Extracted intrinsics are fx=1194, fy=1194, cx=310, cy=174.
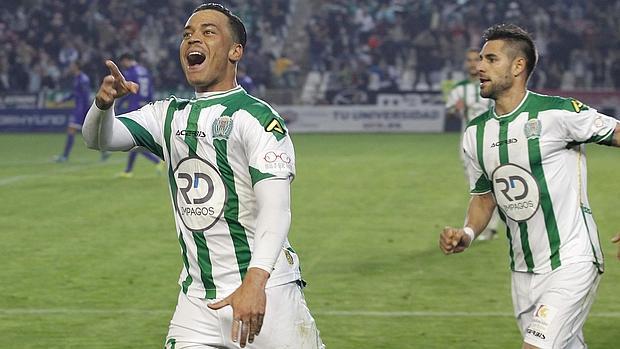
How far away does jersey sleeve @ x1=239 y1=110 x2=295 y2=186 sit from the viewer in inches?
183

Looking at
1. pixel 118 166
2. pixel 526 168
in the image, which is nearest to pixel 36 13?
pixel 118 166

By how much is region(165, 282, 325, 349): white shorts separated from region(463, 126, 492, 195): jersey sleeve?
1.64 metres

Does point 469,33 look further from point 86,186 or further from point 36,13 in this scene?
point 86,186

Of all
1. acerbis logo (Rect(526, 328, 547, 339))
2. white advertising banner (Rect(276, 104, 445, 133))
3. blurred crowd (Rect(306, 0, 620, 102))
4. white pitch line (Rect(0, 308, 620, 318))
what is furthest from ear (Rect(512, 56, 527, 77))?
blurred crowd (Rect(306, 0, 620, 102))

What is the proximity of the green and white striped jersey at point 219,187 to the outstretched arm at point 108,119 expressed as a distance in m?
0.27

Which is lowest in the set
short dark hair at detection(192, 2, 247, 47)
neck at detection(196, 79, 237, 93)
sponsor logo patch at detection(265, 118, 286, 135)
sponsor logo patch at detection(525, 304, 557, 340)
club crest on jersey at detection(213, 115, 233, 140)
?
sponsor logo patch at detection(525, 304, 557, 340)

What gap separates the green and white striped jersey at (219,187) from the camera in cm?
484

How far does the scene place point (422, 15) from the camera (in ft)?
128

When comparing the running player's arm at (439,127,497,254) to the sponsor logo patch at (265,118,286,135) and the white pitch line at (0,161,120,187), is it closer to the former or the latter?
the sponsor logo patch at (265,118,286,135)

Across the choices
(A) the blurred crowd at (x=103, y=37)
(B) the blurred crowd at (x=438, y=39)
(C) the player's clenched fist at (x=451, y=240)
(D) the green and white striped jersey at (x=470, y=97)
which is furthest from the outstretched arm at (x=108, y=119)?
(A) the blurred crowd at (x=103, y=37)

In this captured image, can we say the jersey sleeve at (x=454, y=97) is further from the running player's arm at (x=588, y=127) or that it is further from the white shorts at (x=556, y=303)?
the white shorts at (x=556, y=303)

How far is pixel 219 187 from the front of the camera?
16.1 feet

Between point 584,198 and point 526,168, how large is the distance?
0.34 metres

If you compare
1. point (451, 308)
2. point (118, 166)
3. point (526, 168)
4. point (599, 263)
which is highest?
point (526, 168)
